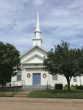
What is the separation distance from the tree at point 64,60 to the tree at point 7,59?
5.34 meters

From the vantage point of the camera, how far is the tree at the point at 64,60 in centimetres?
1630

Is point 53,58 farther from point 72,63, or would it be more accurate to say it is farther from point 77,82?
point 77,82

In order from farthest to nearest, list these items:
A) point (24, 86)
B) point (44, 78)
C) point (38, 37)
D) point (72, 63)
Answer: point (38, 37) → point (44, 78) → point (24, 86) → point (72, 63)

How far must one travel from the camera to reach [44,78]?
26.2m

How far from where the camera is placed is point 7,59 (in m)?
19.4

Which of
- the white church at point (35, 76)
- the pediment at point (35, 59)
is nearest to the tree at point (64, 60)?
the white church at point (35, 76)

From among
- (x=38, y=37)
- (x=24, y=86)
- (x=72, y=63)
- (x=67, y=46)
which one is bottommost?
(x=24, y=86)

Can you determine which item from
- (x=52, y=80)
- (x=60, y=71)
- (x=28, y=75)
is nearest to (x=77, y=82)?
(x=52, y=80)

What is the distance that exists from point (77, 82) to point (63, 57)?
1257cm

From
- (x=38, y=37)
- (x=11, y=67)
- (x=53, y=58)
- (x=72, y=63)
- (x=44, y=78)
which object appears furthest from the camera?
(x=38, y=37)
